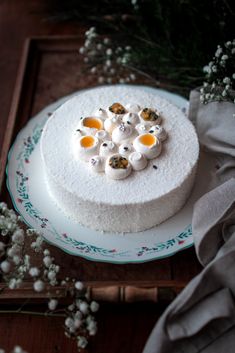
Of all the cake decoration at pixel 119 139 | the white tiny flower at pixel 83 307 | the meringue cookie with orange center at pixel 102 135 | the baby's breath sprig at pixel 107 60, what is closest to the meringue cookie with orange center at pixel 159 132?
the cake decoration at pixel 119 139

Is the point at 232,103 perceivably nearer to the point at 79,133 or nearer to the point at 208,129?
the point at 208,129

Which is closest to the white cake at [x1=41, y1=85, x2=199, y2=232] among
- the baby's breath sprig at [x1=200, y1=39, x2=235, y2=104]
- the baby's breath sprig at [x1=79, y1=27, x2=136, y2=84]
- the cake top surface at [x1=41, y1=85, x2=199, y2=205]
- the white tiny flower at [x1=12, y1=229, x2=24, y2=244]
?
the cake top surface at [x1=41, y1=85, x2=199, y2=205]

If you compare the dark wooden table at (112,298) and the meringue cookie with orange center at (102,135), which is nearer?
the dark wooden table at (112,298)

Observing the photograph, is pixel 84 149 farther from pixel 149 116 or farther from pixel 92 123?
pixel 149 116

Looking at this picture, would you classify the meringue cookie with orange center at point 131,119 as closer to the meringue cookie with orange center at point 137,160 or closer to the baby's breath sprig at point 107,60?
the meringue cookie with orange center at point 137,160

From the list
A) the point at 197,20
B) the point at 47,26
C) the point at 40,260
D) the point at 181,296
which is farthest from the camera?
the point at 47,26

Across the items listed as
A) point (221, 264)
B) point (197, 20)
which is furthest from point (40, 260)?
point (197, 20)
